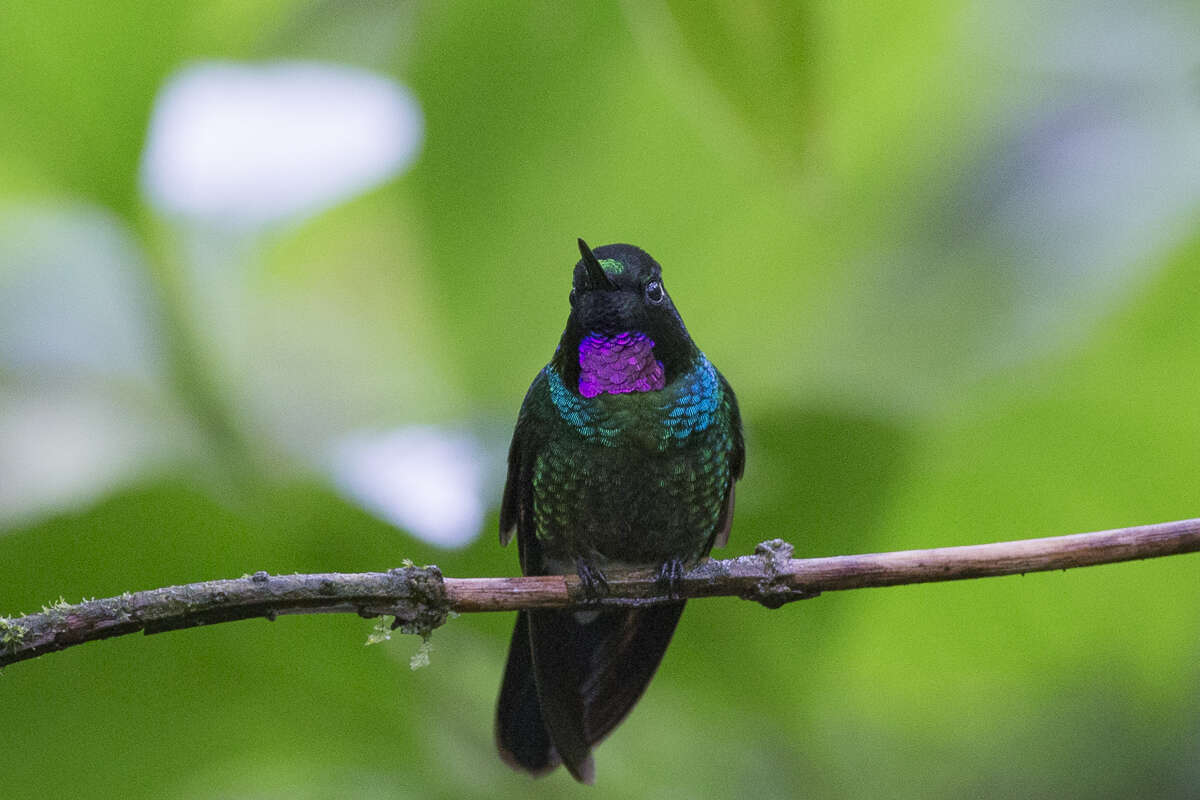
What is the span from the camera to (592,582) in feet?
4.57

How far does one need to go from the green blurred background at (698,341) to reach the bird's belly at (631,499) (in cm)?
30

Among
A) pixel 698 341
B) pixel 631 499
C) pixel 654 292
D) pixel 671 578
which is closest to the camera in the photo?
pixel 671 578

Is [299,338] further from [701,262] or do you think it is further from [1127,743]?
[1127,743]

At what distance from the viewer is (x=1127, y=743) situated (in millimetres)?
2021

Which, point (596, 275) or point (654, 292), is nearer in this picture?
point (596, 275)

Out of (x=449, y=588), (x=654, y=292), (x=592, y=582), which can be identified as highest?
(x=654, y=292)

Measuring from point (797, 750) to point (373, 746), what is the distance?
0.78 metres

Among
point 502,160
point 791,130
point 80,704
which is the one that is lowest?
point 80,704

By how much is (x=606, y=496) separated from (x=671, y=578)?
26cm

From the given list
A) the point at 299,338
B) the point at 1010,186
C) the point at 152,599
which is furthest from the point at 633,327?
the point at 1010,186

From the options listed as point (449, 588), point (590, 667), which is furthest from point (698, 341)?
point (449, 588)

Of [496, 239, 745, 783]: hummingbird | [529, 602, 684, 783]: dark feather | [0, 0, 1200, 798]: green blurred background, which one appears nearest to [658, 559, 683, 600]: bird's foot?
[496, 239, 745, 783]: hummingbird

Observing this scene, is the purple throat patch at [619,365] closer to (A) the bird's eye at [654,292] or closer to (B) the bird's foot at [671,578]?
(A) the bird's eye at [654,292]

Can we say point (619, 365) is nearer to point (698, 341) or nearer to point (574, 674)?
point (574, 674)
